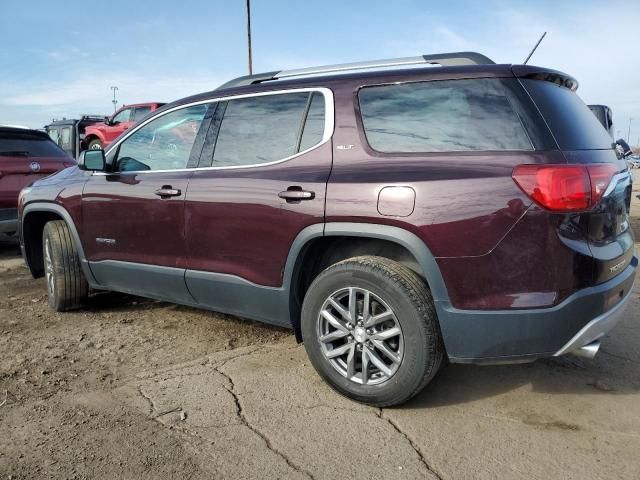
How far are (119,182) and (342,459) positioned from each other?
8.61 ft

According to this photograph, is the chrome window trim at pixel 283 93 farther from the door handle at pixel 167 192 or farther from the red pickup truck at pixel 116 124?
the red pickup truck at pixel 116 124

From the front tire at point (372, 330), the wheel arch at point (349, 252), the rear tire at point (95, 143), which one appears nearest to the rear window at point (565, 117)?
the wheel arch at point (349, 252)

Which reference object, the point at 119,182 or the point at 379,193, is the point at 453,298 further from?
the point at 119,182

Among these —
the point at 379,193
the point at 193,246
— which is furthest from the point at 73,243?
the point at 379,193

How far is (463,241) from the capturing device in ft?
8.47

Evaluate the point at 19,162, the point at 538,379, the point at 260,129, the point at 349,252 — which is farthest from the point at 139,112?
the point at 538,379

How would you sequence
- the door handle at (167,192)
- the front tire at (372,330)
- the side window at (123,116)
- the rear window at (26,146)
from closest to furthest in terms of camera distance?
the front tire at (372,330), the door handle at (167,192), the rear window at (26,146), the side window at (123,116)

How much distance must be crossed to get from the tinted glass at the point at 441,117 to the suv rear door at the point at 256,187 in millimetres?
300

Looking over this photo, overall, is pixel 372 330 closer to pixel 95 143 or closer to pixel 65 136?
pixel 95 143

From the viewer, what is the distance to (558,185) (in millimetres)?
2463

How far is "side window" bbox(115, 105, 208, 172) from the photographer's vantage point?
3818 millimetres

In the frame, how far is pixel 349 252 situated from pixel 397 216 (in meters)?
0.52

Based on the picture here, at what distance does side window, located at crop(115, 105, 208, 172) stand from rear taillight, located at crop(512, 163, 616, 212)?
2219 mm

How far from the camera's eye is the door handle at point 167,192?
3641 mm
